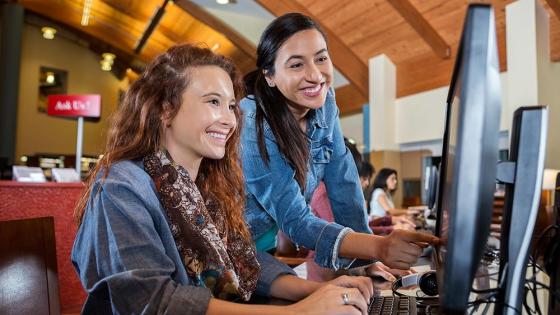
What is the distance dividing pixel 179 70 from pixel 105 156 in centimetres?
22

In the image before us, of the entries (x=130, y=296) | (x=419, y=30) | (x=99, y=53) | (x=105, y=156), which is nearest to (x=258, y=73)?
(x=105, y=156)

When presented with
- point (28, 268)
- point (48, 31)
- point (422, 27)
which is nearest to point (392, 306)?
point (28, 268)

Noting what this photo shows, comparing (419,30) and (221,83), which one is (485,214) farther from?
(419,30)

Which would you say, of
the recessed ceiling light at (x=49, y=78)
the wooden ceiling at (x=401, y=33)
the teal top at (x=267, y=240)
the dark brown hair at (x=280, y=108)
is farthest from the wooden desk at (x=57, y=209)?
the recessed ceiling light at (x=49, y=78)

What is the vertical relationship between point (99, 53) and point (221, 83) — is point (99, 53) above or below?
above

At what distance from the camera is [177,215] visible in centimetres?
90

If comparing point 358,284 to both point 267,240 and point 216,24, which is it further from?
point 216,24

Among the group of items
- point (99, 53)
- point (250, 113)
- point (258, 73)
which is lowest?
point (250, 113)

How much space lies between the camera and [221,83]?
1011mm

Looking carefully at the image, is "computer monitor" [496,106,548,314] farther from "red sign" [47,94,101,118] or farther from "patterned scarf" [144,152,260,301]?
"red sign" [47,94,101,118]

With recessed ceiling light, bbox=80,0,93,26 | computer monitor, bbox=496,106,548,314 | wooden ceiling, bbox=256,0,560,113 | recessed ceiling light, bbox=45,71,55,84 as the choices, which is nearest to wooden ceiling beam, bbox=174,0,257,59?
wooden ceiling, bbox=256,0,560,113

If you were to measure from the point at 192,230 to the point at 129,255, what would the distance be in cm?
18

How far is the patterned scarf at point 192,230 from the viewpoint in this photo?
35.0 inches

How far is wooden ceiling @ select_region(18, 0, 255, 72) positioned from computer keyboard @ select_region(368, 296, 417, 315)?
27.9 ft
